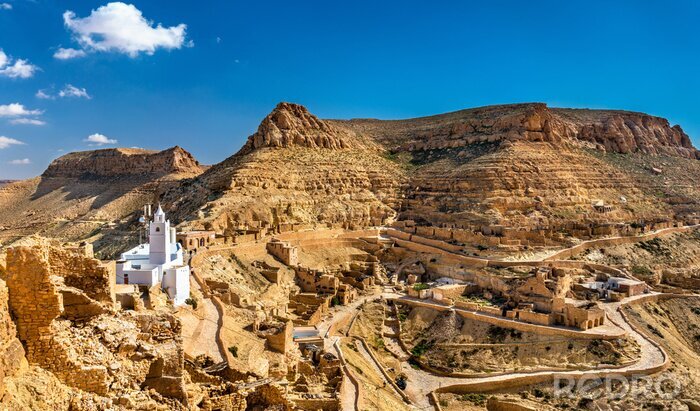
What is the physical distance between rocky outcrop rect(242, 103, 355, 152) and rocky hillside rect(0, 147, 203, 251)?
59.4 ft

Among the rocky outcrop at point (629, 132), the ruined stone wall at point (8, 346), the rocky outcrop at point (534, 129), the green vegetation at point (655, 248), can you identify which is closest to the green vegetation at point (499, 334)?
the green vegetation at point (655, 248)

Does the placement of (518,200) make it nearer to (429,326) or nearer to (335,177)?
(335,177)

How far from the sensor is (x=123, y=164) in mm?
99312

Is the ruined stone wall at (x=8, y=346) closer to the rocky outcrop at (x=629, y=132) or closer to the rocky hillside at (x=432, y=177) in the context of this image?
the rocky hillside at (x=432, y=177)

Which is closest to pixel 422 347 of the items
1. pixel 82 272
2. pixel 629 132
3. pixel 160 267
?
pixel 160 267

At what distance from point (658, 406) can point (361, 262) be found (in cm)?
2469

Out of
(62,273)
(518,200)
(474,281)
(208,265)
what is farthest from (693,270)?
(62,273)

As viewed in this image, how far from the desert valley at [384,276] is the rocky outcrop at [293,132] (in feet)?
0.93

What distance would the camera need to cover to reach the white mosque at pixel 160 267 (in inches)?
748

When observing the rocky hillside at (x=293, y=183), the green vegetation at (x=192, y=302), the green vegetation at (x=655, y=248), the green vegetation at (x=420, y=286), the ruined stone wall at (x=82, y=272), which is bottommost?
the green vegetation at (x=420, y=286)

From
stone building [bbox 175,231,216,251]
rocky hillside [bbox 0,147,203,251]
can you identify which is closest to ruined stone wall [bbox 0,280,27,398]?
stone building [bbox 175,231,216,251]

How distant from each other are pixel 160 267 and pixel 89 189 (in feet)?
279

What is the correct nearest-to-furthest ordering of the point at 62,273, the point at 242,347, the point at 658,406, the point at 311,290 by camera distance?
the point at 62,273 → the point at 242,347 → the point at 658,406 → the point at 311,290

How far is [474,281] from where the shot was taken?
4025 cm
